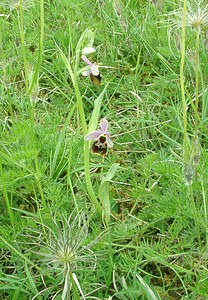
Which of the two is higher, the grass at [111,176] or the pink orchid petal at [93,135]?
the pink orchid petal at [93,135]

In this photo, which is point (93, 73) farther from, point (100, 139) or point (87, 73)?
point (100, 139)

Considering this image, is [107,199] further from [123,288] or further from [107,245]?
[123,288]

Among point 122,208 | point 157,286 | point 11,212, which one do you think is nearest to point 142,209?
point 122,208

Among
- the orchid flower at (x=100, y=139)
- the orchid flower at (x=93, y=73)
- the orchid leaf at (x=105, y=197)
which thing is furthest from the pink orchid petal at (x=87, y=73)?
the orchid leaf at (x=105, y=197)

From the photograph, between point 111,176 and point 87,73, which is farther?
point 87,73

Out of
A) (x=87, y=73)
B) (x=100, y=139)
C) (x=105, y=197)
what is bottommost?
(x=105, y=197)

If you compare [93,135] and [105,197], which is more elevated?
[93,135]

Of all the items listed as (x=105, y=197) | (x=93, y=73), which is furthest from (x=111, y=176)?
(x=93, y=73)

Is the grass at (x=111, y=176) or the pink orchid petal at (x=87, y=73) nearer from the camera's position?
the grass at (x=111, y=176)

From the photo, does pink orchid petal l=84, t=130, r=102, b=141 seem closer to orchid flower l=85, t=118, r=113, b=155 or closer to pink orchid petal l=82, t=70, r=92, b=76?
orchid flower l=85, t=118, r=113, b=155

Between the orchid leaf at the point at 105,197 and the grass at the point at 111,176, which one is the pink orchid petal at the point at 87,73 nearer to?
the grass at the point at 111,176
